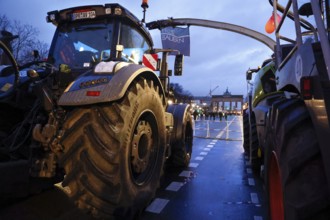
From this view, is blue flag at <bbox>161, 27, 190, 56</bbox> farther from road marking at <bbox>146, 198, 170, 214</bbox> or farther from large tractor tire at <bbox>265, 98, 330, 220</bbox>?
large tractor tire at <bbox>265, 98, 330, 220</bbox>

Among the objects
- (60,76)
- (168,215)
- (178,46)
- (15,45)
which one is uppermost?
(15,45)

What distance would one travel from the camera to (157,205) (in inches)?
150

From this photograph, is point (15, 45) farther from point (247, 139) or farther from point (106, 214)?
point (106, 214)

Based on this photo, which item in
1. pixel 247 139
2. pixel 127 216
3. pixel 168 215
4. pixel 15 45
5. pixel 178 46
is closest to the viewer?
pixel 127 216

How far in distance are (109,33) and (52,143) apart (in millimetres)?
1951

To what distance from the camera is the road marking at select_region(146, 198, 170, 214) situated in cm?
363

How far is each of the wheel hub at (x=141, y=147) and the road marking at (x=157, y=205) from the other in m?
0.67

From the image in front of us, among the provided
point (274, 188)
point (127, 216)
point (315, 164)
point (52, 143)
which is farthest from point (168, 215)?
point (315, 164)

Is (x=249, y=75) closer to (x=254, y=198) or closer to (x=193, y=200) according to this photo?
(x=254, y=198)

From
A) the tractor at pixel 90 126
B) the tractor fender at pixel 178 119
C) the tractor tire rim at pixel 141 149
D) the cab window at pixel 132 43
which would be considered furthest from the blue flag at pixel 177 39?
the tractor tire rim at pixel 141 149

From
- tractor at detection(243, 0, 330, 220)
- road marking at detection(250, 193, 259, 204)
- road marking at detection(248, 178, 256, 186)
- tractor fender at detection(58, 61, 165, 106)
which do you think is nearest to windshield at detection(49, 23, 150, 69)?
tractor fender at detection(58, 61, 165, 106)

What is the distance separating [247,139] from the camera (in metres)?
7.39

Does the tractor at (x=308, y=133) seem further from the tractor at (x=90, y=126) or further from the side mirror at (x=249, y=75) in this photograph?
the side mirror at (x=249, y=75)

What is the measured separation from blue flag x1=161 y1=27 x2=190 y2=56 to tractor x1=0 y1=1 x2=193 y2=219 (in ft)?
35.3
